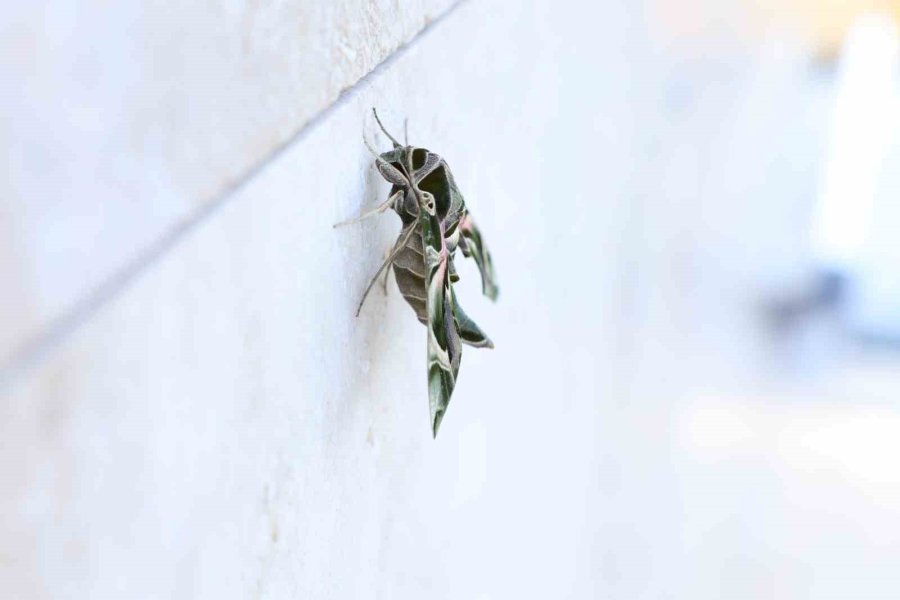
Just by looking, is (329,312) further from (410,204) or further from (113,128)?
(113,128)

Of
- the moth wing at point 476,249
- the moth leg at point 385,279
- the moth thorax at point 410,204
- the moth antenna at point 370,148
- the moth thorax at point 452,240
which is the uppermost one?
the moth antenna at point 370,148

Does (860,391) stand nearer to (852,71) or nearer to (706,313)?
(706,313)

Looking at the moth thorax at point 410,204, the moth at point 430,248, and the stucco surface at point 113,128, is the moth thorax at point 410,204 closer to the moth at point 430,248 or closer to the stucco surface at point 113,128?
the moth at point 430,248

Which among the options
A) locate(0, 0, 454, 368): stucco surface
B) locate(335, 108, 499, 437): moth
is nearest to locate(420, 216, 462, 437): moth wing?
locate(335, 108, 499, 437): moth

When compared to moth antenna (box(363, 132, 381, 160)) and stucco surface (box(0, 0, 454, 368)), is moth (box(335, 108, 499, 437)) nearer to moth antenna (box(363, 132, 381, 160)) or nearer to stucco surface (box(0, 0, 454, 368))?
moth antenna (box(363, 132, 381, 160))

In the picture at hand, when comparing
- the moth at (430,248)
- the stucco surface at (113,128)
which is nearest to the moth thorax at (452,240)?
the moth at (430,248)

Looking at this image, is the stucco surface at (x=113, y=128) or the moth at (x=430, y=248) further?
the moth at (x=430, y=248)
